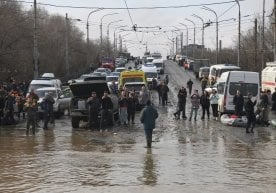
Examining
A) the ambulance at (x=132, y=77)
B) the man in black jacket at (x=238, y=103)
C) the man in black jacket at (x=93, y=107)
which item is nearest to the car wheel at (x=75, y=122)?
the man in black jacket at (x=93, y=107)

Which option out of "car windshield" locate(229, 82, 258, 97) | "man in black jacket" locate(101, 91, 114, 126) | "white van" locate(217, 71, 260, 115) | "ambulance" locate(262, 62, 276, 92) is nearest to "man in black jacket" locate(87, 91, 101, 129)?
"man in black jacket" locate(101, 91, 114, 126)

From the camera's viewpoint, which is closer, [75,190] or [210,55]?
[75,190]

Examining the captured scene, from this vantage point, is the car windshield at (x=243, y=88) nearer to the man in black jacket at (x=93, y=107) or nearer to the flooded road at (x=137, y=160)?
the flooded road at (x=137, y=160)

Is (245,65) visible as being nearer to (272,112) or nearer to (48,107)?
(272,112)

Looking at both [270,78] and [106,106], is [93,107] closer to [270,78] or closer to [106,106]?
[106,106]

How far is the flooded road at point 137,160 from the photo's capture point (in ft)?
43.2

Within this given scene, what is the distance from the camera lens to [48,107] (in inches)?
1067

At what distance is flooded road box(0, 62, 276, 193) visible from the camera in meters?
13.2

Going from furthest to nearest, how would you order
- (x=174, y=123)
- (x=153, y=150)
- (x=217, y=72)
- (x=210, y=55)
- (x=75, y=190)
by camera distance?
(x=210, y=55) < (x=217, y=72) < (x=174, y=123) < (x=153, y=150) < (x=75, y=190)

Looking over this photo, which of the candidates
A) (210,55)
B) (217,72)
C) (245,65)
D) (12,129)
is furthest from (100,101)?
(210,55)

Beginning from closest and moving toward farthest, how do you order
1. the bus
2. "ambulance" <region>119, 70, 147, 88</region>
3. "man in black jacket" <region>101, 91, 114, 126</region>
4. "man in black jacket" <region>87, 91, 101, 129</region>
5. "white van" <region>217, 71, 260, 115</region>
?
"man in black jacket" <region>101, 91, 114, 126</region>, "man in black jacket" <region>87, 91, 101, 129</region>, "white van" <region>217, 71, 260, 115</region>, "ambulance" <region>119, 70, 147, 88</region>, the bus

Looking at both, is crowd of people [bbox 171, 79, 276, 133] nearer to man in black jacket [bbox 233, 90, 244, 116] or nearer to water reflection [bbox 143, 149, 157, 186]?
man in black jacket [bbox 233, 90, 244, 116]

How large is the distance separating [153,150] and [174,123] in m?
10.3

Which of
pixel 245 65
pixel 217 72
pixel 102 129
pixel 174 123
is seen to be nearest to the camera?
pixel 102 129
